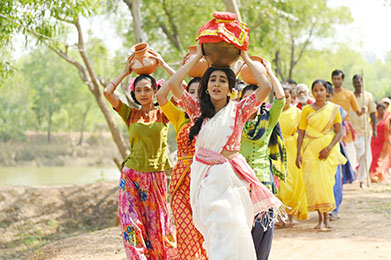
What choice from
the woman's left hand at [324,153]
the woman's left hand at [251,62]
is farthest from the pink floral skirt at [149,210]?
the woman's left hand at [324,153]

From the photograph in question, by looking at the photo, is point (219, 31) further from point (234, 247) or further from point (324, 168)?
point (324, 168)

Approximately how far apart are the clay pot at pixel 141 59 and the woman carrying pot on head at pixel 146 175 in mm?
54

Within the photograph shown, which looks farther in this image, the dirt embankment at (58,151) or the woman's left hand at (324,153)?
the dirt embankment at (58,151)

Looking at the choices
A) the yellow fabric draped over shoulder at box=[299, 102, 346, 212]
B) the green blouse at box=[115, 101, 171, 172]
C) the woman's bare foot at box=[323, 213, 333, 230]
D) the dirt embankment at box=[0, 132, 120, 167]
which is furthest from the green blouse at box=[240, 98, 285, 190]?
the dirt embankment at box=[0, 132, 120, 167]

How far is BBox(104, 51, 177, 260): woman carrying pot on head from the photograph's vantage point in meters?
5.50

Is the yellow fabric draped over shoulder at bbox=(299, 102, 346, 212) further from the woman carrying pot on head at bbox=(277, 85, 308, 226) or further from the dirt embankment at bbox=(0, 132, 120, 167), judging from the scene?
the dirt embankment at bbox=(0, 132, 120, 167)

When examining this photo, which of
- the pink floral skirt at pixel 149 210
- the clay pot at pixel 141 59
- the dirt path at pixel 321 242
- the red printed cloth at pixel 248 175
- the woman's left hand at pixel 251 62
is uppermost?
the clay pot at pixel 141 59

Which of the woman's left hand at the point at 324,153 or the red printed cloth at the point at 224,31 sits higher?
the red printed cloth at the point at 224,31

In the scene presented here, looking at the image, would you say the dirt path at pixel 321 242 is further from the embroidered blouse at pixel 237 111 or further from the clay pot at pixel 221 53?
the clay pot at pixel 221 53

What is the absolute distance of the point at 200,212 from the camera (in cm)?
413

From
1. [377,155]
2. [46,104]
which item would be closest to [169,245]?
[377,155]

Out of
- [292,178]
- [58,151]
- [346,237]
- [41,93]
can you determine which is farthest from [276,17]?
[41,93]

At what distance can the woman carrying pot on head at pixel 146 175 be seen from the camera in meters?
5.50

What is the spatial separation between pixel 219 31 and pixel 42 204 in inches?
475
